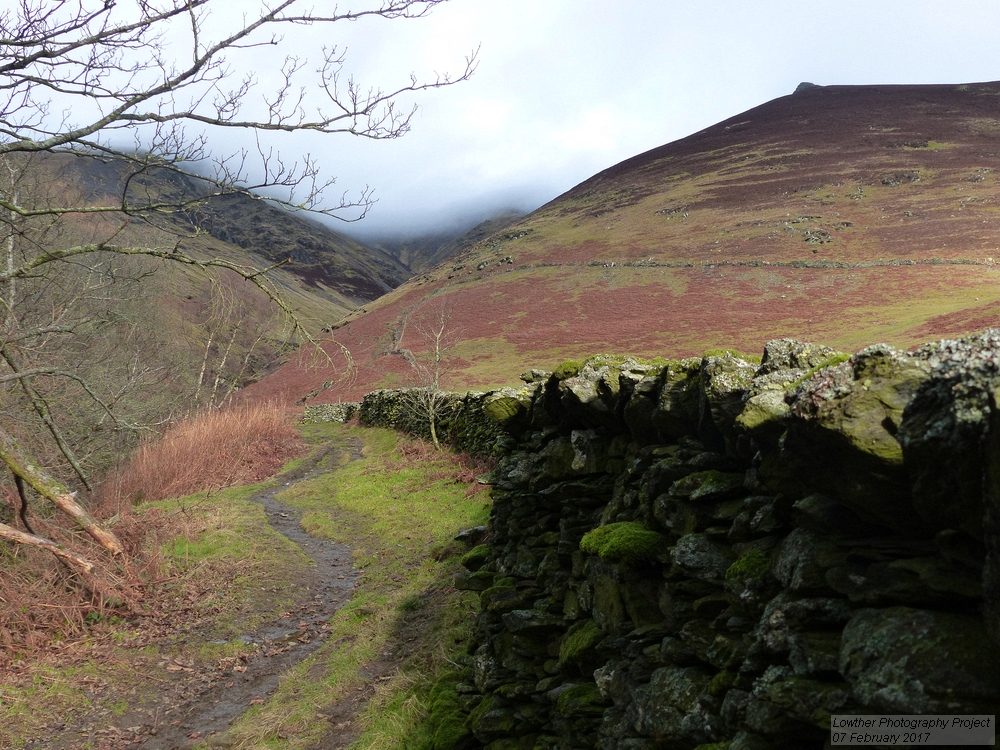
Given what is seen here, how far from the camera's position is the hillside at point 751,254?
36656 mm

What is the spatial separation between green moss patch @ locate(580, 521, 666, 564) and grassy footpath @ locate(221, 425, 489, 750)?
122 inches

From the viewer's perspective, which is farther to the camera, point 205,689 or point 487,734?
point 205,689

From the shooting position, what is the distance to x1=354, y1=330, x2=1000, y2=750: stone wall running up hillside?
197cm

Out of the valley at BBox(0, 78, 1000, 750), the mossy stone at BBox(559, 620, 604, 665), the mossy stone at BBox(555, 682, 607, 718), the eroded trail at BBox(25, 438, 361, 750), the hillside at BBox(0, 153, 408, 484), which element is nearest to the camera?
the mossy stone at BBox(555, 682, 607, 718)

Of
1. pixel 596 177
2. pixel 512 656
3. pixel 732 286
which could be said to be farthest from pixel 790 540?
pixel 596 177

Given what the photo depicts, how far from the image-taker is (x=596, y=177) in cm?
9619

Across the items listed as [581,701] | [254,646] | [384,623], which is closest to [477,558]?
[384,623]

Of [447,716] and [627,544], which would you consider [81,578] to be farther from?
[627,544]

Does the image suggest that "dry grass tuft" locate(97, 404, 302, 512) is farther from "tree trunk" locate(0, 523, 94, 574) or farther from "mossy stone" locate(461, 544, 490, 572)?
"mossy stone" locate(461, 544, 490, 572)

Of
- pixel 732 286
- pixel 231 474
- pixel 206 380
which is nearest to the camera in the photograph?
pixel 231 474

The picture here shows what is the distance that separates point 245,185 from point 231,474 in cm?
1342

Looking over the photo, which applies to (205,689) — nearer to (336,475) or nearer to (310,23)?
(310,23)

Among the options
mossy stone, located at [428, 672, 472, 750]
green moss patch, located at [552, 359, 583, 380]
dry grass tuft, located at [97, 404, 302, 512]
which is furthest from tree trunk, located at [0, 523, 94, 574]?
green moss patch, located at [552, 359, 583, 380]

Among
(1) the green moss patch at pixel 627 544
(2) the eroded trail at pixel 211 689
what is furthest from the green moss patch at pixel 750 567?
(2) the eroded trail at pixel 211 689
